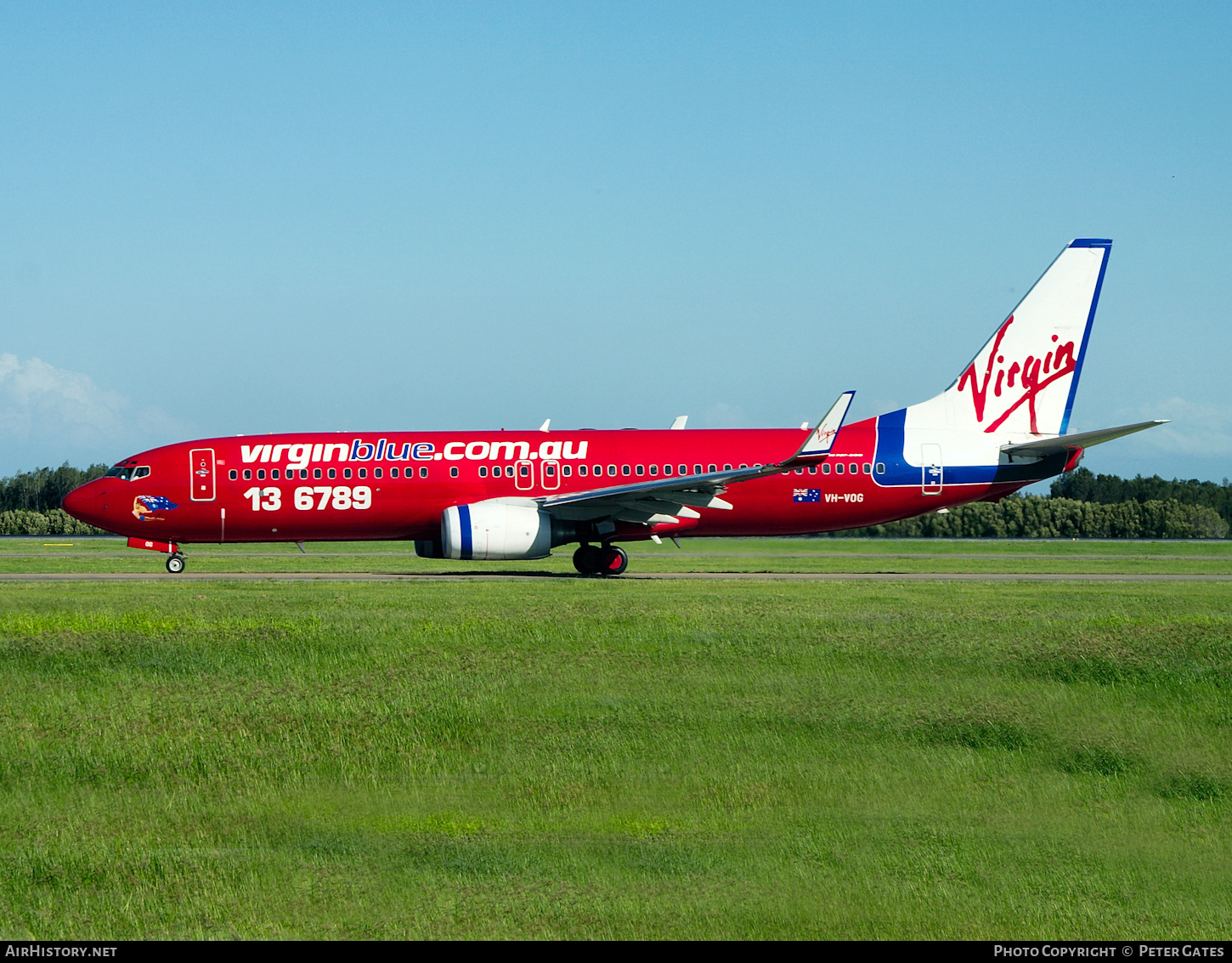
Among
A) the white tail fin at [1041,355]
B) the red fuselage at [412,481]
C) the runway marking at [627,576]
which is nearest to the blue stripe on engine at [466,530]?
the runway marking at [627,576]

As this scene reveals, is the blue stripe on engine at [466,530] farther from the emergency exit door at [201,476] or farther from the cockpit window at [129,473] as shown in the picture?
the cockpit window at [129,473]

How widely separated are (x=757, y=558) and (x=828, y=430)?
520 inches

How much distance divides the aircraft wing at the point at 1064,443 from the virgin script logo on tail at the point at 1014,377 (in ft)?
3.77

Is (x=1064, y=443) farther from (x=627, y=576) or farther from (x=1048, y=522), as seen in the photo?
(x=1048, y=522)

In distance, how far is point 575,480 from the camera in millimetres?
30797

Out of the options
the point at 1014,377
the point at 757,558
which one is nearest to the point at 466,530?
the point at 757,558

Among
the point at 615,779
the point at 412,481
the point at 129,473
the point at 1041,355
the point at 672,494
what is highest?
the point at 1041,355

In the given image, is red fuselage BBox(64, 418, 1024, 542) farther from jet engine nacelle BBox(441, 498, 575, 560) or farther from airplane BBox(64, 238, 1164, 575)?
jet engine nacelle BBox(441, 498, 575, 560)

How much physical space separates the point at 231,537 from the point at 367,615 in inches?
574

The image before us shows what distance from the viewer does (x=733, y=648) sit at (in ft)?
47.4

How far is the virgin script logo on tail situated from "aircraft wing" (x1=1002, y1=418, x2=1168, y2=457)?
3.77 ft

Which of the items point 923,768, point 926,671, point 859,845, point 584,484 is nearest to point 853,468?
point 584,484

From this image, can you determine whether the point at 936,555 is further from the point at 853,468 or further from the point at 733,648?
the point at 733,648

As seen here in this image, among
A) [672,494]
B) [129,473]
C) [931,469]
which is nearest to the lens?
[672,494]
